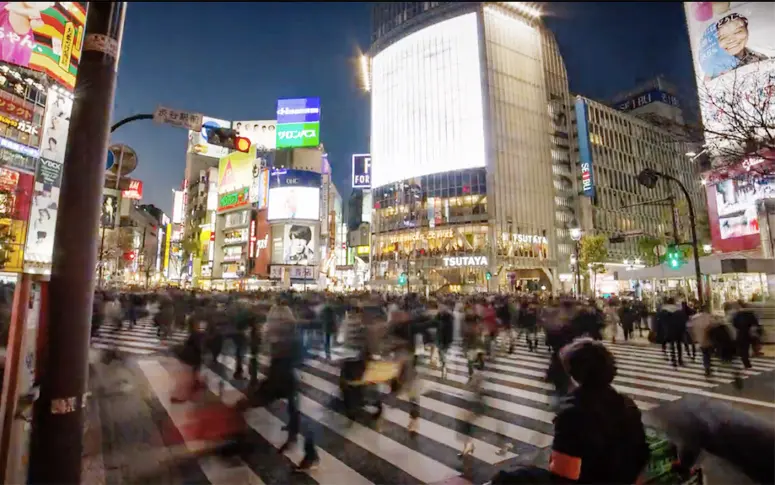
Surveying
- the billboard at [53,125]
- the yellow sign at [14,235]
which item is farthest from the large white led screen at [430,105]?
the yellow sign at [14,235]

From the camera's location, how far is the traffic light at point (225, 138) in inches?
243

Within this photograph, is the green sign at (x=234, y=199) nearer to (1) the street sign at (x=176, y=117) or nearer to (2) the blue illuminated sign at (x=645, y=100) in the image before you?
(1) the street sign at (x=176, y=117)

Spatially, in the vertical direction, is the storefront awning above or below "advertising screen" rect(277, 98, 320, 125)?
below

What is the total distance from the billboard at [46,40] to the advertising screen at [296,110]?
97.9 feet

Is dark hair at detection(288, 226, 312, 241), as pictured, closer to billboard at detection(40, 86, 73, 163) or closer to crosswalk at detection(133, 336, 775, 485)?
billboard at detection(40, 86, 73, 163)

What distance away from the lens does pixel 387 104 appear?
6669cm

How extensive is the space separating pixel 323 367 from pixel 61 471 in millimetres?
8728

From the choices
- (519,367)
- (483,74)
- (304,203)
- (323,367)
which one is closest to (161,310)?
(323,367)

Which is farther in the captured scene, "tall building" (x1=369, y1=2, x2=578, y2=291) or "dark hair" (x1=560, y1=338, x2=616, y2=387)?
"tall building" (x1=369, y1=2, x2=578, y2=291)

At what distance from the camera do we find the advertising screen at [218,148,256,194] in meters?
60.3

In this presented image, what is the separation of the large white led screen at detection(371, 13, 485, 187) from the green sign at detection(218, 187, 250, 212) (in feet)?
67.6

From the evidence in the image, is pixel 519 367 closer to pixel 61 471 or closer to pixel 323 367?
pixel 323 367

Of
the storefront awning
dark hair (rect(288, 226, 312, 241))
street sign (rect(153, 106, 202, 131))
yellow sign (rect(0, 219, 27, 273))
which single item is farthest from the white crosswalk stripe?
dark hair (rect(288, 226, 312, 241))

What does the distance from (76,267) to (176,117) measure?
276cm
